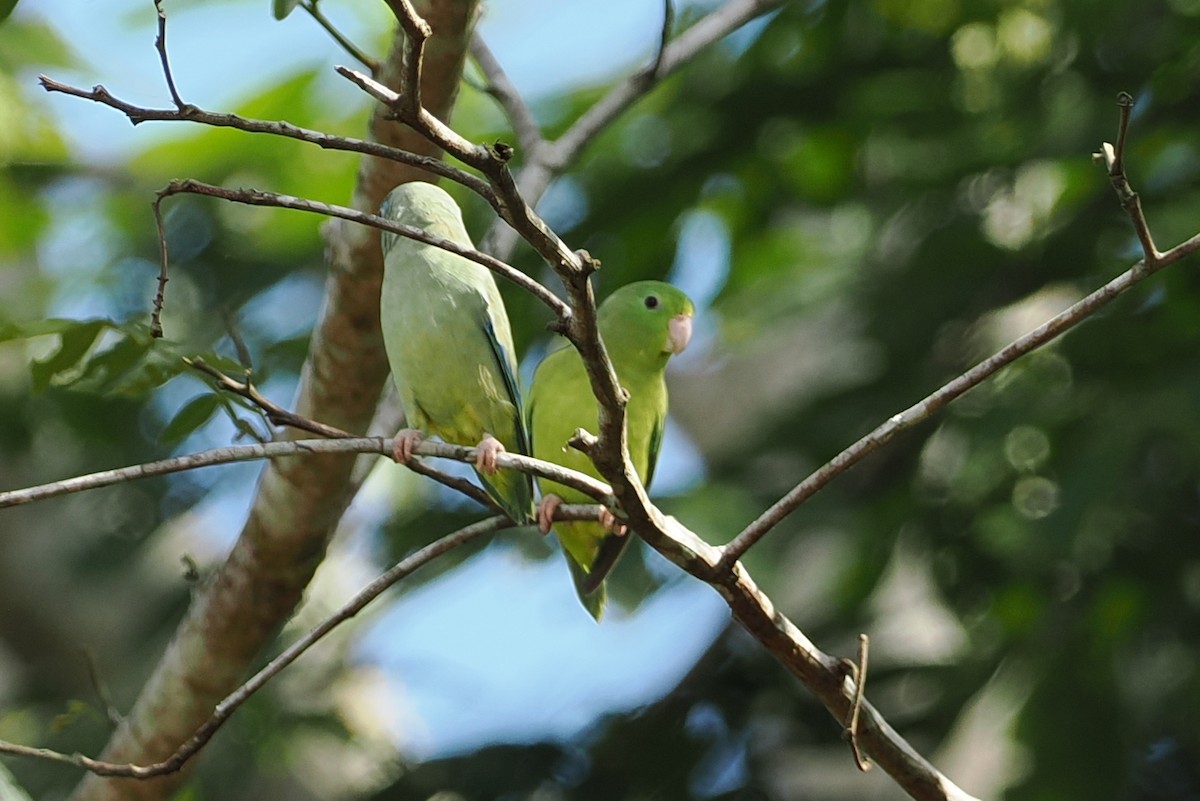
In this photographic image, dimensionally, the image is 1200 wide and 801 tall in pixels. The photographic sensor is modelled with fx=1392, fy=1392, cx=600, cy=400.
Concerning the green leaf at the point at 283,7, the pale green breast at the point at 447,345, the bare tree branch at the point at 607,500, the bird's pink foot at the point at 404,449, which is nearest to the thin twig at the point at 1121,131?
the bare tree branch at the point at 607,500

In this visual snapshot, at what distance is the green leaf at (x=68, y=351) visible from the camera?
2.71 meters

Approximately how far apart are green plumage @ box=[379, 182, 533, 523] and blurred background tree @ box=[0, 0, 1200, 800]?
2.37 ft

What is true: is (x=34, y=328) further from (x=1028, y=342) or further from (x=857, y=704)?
(x=1028, y=342)

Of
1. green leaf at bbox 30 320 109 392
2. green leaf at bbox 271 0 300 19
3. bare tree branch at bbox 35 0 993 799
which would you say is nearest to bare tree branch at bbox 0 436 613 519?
bare tree branch at bbox 35 0 993 799

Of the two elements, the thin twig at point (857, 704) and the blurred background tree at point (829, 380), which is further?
the blurred background tree at point (829, 380)

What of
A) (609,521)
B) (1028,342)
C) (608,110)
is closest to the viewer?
(1028,342)

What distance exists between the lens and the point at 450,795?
4.34 metres

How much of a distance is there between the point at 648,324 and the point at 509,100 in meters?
0.94

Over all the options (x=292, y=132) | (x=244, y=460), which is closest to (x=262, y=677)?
(x=244, y=460)

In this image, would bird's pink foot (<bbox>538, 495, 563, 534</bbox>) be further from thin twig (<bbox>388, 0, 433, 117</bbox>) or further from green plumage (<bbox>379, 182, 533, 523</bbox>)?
thin twig (<bbox>388, 0, 433, 117</bbox>)

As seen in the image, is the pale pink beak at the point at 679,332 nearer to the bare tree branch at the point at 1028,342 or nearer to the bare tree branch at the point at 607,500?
the bare tree branch at the point at 607,500

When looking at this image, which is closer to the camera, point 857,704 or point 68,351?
point 857,704

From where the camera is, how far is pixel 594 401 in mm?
3416

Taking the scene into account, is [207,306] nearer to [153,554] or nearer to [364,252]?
[153,554]
